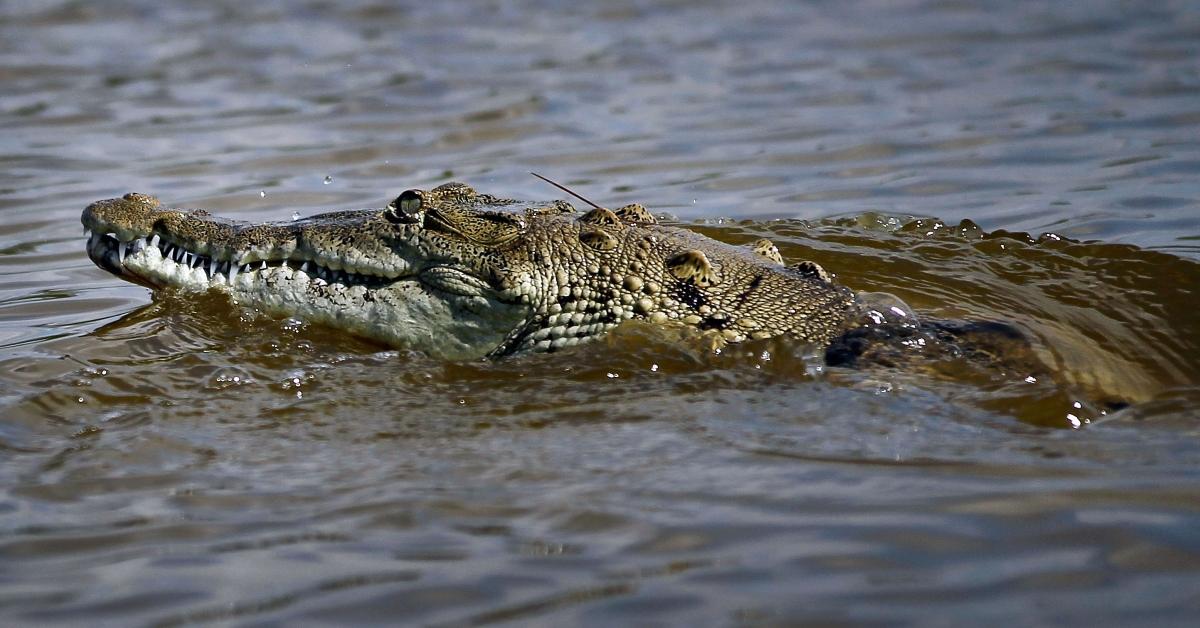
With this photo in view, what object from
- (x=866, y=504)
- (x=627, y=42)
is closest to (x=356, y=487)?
(x=866, y=504)

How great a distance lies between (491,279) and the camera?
500 centimetres

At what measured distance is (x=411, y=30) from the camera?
13.3 metres

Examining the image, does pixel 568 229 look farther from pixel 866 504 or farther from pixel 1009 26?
pixel 1009 26

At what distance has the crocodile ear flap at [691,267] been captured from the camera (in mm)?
5066

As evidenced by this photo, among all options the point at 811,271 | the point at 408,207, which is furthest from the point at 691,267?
the point at 408,207

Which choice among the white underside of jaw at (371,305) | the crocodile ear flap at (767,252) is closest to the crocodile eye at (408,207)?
the white underside of jaw at (371,305)

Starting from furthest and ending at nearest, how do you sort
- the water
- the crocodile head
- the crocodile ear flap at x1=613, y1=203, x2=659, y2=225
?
the crocodile ear flap at x1=613, y1=203, x2=659, y2=225 → the crocodile head → the water

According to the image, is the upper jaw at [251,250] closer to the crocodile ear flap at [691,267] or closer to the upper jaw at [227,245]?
the upper jaw at [227,245]

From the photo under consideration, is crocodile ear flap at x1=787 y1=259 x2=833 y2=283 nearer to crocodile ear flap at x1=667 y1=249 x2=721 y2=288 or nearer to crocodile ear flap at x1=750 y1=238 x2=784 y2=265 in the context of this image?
crocodile ear flap at x1=750 y1=238 x2=784 y2=265

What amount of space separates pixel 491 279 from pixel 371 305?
50 centimetres

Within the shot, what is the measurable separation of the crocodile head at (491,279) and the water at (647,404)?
0.12 m

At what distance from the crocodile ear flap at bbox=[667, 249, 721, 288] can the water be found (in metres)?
0.25

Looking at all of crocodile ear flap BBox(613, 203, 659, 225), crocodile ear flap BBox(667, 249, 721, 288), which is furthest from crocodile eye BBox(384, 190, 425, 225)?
crocodile ear flap BBox(667, 249, 721, 288)

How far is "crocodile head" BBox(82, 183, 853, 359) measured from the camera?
5051 mm
